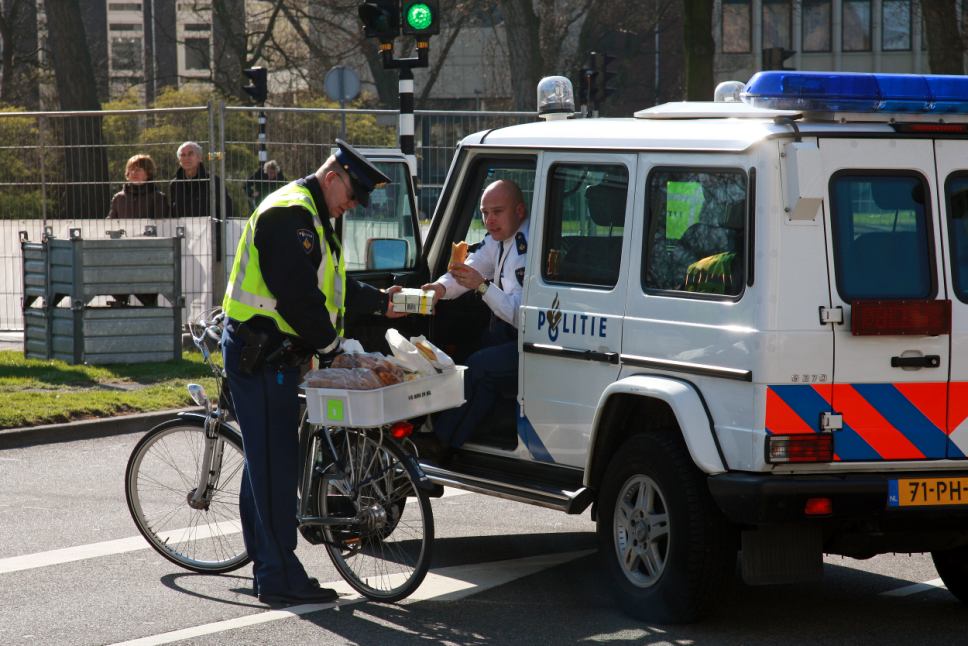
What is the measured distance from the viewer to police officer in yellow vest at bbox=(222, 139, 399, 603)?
19.5 feet

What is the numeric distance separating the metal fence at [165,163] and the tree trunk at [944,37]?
999 cm

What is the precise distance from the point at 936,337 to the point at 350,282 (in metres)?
2.52

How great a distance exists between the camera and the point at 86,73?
23438 mm

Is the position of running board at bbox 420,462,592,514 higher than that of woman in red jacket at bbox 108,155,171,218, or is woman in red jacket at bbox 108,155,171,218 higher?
woman in red jacket at bbox 108,155,171,218

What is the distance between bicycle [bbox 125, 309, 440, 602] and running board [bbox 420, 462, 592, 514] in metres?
0.29

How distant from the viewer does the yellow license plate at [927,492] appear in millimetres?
5266

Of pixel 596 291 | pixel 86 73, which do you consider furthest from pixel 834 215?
pixel 86 73

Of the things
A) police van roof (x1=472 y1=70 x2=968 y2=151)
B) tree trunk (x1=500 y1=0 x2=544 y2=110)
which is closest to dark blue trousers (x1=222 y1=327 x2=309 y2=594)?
police van roof (x1=472 y1=70 x2=968 y2=151)

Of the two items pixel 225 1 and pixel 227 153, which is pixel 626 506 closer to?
pixel 227 153

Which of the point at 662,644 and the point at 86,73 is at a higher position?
the point at 86,73

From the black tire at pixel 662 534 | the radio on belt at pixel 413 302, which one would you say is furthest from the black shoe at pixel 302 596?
the radio on belt at pixel 413 302

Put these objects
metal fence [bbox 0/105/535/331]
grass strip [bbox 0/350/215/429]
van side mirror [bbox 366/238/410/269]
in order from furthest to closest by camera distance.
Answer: metal fence [bbox 0/105/535/331] < grass strip [bbox 0/350/215/429] < van side mirror [bbox 366/238/410/269]

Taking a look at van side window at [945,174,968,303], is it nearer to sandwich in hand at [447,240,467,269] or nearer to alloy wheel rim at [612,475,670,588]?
alloy wheel rim at [612,475,670,588]

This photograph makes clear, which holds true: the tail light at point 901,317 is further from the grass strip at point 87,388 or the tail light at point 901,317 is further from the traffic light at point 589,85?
the traffic light at point 589,85
